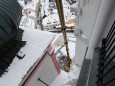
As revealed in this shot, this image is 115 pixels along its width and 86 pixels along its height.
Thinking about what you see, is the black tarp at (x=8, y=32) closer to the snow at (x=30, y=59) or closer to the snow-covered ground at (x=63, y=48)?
the snow at (x=30, y=59)

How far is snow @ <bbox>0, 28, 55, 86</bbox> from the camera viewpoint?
6.14 m

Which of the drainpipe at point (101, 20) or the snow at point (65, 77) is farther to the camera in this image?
the snow at point (65, 77)

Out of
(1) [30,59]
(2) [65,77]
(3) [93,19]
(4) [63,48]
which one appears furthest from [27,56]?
(4) [63,48]

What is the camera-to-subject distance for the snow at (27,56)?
6.14 metres

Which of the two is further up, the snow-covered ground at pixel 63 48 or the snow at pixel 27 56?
the snow at pixel 27 56

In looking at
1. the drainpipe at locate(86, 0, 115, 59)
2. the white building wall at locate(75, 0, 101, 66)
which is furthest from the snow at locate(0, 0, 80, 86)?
the drainpipe at locate(86, 0, 115, 59)

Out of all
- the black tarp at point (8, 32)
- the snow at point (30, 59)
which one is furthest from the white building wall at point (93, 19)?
the black tarp at point (8, 32)

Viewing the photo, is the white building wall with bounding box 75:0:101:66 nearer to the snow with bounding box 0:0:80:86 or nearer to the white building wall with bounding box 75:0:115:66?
the white building wall with bounding box 75:0:115:66

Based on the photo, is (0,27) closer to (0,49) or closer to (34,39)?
(0,49)

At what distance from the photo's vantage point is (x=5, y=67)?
20.9 feet

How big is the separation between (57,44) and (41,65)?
24.2 feet

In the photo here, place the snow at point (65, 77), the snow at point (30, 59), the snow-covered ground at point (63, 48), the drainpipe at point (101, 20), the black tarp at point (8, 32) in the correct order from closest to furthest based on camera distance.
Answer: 1. the drainpipe at point (101, 20)
2. the black tarp at point (8, 32)
3. the snow at point (30, 59)
4. the snow at point (65, 77)
5. the snow-covered ground at point (63, 48)

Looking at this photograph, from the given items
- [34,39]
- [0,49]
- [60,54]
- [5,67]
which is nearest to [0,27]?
[0,49]

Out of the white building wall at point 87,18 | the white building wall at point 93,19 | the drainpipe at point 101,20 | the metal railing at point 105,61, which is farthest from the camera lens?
the white building wall at point 87,18
